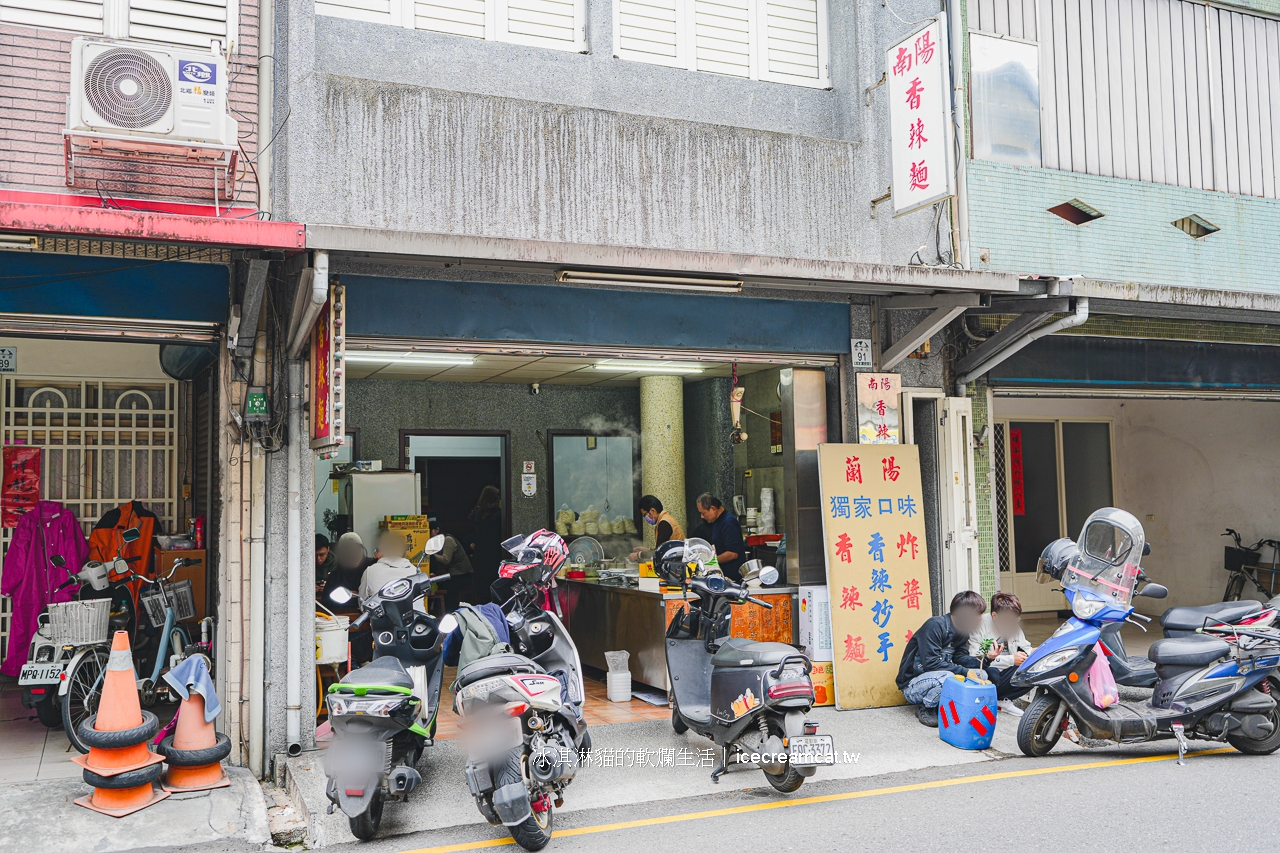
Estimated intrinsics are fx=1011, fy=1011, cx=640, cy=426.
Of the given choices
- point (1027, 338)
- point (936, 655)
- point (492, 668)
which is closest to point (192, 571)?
point (492, 668)

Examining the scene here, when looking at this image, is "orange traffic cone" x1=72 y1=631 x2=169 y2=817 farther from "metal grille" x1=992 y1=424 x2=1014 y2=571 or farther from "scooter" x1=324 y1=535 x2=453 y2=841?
"metal grille" x1=992 y1=424 x2=1014 y2=571

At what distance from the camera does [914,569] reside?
29.4 ft

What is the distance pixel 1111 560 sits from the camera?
279 inches

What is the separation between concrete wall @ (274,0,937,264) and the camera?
7.92 m

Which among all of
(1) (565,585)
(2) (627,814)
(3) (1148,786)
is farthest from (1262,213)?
(2) (627,814)

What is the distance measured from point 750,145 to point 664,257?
8.80ft

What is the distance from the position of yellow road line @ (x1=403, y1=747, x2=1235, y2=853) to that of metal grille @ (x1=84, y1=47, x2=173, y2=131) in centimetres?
514

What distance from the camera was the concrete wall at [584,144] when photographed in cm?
792

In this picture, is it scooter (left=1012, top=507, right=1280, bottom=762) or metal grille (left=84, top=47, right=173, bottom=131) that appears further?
scooter (left=1012, top=507, right=1280, bottom=762)

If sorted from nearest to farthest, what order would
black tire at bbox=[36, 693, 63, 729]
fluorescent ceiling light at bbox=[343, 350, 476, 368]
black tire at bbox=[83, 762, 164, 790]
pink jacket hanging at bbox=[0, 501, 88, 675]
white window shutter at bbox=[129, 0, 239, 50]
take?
black tire at bbox=[83, 762, 164, 790], white window shutter at bbox=[129, 0, 239, 50], black tire at bbox=[36, 693, 63, 729], pink jacket hanging at bbox=[0, 501, 88, 675], fluorescent ceiling light at bbox=[343, 350, 476, 368]

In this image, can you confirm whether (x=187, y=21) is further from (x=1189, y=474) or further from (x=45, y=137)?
(x=1189, y=474)

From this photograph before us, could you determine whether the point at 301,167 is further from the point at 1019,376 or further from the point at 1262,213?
the point at 1262,213

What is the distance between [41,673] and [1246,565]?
45.8 ft

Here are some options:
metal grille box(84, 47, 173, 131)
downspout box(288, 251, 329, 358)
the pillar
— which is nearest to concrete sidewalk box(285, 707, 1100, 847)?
downspout box(288, 251, 329, 358)
